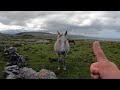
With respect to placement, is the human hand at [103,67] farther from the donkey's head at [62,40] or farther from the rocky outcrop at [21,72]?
the donkey's head at [62,40]

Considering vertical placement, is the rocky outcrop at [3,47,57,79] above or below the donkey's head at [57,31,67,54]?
below

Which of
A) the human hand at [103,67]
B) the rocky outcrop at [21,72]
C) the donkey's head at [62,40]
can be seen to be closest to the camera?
the human hand at [103,67]

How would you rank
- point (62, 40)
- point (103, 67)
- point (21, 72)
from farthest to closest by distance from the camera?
point (62, 40) < point (21, 72) < point (103, 67)

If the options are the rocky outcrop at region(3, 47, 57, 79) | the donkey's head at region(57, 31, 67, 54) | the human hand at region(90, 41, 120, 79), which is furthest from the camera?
the donkey's head at region(57, 31, 67, 54)

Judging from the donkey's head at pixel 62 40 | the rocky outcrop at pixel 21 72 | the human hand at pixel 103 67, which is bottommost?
the rocky outcrop at pixel 21 72

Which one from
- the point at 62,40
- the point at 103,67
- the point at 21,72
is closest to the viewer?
the point at 103,67

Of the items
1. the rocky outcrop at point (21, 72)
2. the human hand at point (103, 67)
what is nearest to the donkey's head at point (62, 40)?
the rocky outcrop at point (21, 72)

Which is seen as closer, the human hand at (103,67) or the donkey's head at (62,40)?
the human hand at (103,67)

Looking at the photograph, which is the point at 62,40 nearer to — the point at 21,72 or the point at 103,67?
the point at 21,72

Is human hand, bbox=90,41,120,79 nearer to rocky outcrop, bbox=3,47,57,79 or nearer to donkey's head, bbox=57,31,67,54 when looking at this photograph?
rocky outcrop, bbox=3,47,57,79

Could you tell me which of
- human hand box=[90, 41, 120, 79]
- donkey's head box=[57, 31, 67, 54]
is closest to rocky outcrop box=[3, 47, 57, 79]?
donkey's head box=[57, 31, 67, 54]

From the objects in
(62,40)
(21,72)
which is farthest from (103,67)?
(62,40)
